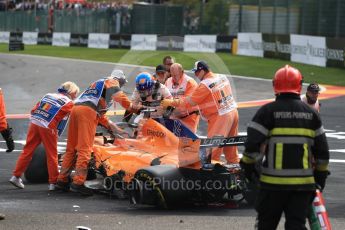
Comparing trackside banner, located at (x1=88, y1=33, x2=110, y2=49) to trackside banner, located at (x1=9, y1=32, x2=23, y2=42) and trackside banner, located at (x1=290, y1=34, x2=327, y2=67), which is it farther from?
trackside banner, located at (x1=290, y1=34, x2=327, y2=67)

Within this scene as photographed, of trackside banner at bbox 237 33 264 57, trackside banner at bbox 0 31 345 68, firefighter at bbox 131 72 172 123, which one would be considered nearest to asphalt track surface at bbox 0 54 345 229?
firefighter at bbox 131 72 172 123

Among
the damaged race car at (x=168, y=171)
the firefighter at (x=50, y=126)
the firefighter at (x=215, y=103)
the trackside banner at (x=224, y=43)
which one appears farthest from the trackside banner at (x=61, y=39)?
the damaged race car at (x=168, y=171)

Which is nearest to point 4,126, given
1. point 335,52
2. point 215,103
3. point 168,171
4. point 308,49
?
point 168,171

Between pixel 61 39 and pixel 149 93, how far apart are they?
43278 mm

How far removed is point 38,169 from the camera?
13.0 metres

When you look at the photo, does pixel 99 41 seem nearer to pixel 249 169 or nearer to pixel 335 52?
pixel 335 52

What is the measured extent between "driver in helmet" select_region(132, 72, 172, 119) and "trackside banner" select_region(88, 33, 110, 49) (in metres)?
37.5

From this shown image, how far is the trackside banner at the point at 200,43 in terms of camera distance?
4307 centimetres

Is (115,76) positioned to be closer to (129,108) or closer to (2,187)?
(129,108)

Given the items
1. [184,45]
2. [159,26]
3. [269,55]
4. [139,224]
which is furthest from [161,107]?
[159,26]

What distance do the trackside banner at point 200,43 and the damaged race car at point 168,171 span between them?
30881 millimetres

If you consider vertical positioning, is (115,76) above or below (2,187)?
above

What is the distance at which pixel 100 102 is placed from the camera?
40.3ft

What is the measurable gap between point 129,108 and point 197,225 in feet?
11.0
